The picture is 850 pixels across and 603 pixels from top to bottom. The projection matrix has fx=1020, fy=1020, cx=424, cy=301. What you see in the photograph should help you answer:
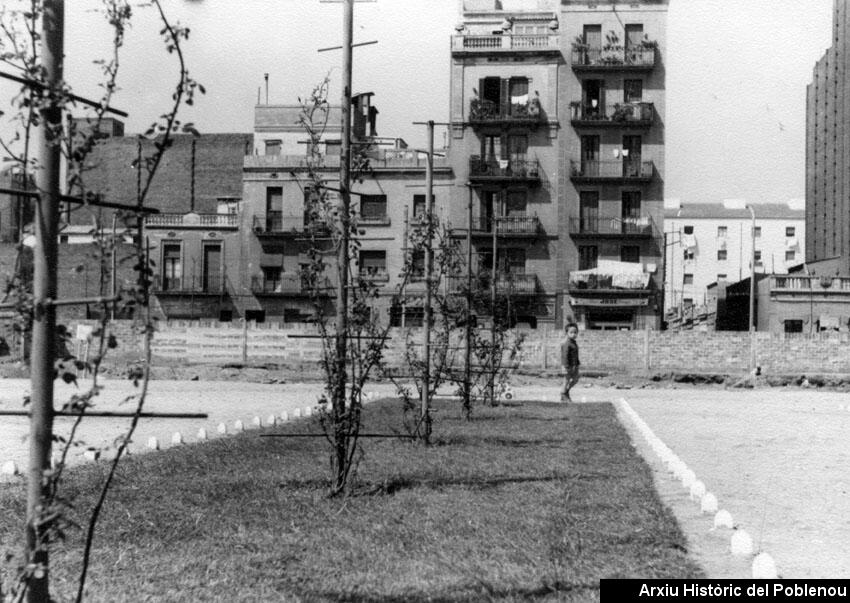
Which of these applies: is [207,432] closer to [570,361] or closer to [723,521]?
[723,521]

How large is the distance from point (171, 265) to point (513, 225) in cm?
1707

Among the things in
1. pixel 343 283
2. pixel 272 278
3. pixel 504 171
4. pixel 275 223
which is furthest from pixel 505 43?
pixel 343 283

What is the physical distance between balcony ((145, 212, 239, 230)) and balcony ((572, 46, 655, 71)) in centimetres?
1822

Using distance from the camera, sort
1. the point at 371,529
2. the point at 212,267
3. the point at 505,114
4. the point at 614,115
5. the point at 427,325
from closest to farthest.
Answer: the point at 371,529, the point at 427,325, the point at 614,115, the point at 505,114, the point at 212,267

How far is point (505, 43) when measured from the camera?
47469mm

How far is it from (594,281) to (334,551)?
1605 inches

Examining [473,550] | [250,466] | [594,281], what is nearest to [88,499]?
[250,466]

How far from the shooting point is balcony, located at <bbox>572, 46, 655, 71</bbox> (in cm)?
4628

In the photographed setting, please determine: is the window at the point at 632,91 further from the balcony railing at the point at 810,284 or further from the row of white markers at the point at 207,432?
the row of white markers at the point at 207,432

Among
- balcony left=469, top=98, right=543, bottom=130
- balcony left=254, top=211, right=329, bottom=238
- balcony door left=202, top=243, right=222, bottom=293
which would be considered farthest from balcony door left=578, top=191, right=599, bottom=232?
balcony door left=202, top=243, right=222, bottom=293

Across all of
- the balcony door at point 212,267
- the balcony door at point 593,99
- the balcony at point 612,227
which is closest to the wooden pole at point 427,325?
the balcony at point 612,227

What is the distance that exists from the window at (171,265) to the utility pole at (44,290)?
155ft

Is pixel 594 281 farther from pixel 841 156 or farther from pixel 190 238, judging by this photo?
A: pixel 190 238

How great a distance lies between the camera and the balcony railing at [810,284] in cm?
4525
